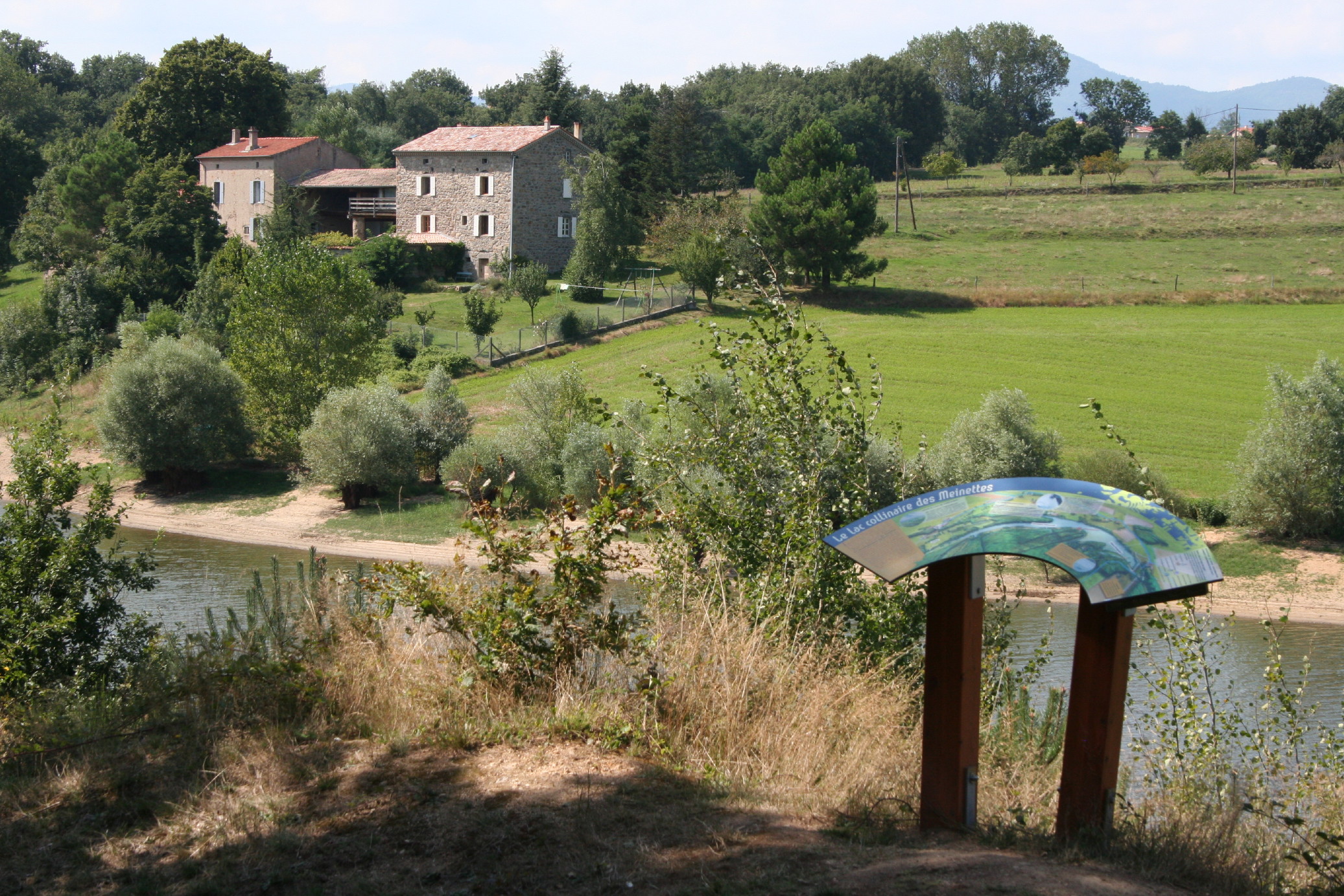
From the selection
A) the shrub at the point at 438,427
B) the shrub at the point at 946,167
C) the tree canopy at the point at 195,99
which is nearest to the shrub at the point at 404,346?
the shrub at the point at 438,427

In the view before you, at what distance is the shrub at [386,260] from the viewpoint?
56125mm

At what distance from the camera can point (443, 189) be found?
61.6 metres

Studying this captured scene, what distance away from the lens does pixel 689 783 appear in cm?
557

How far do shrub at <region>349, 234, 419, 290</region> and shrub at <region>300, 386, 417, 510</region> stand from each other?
23051mm

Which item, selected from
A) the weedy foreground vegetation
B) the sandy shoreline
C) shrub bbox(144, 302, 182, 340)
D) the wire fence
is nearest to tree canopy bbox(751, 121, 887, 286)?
the wire fence

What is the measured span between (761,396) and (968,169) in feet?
347

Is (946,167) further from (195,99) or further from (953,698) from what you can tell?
(953,698)

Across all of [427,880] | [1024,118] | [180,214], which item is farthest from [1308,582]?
[1024,118]

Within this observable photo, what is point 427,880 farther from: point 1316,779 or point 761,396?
point 1316,779

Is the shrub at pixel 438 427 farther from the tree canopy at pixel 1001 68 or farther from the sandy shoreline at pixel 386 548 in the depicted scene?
the tree canopy at pixel 1001 68

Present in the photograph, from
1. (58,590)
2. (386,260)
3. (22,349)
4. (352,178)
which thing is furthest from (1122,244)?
(58,590)

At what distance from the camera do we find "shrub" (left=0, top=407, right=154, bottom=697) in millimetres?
7656

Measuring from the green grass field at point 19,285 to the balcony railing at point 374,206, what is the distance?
18.0m

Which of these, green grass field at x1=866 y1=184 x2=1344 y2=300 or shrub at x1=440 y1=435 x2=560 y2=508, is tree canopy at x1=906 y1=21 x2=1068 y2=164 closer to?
green grass field at x1=866 y1=184 x2=1344 y2=300
